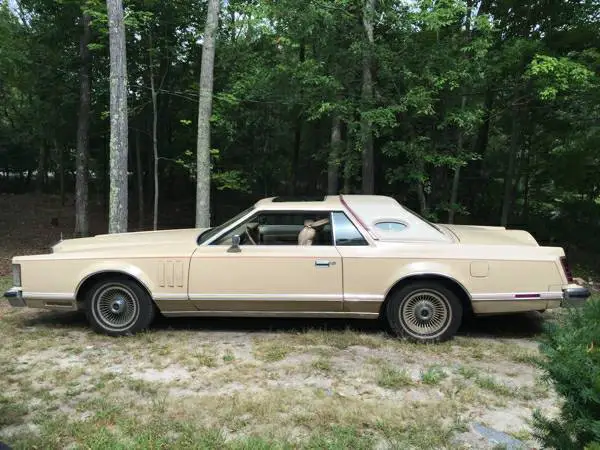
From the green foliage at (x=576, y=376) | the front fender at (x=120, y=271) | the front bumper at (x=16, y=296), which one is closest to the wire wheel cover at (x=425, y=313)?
the front fender at (x=120, y=271)

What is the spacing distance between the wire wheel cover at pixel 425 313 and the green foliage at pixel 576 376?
298 centimetres

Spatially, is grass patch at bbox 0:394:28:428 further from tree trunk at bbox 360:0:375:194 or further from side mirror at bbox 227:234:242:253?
tree trunk at bbox 360:0:375:194

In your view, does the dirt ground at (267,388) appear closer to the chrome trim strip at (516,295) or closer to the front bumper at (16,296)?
the front bumper at (16,296)

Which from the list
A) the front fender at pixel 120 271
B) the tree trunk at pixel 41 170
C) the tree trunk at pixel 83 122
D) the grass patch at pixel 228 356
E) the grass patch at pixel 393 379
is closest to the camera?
the grass patch at pixel 393 379

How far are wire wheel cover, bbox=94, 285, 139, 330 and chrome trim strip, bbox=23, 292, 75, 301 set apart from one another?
0.27 meters

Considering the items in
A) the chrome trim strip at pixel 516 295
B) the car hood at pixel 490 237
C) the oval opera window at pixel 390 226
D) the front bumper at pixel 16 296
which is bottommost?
the front bumper at pixel 16 296

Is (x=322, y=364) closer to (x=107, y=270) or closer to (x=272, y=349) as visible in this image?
(x=272, y=349)

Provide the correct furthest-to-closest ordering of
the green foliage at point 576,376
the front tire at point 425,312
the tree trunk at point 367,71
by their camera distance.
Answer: the tree trunk at point 367,71, the front tire at point 425,312, the green foliage at point 576,376

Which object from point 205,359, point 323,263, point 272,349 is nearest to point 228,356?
point 205,359

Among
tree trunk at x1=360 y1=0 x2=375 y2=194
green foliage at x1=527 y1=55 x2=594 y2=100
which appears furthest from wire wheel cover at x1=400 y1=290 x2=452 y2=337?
green foliage at x1=527 y1=55 x2=594 y2=100

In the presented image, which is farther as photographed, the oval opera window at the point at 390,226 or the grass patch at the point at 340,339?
the oval opera window at the point at 390,226

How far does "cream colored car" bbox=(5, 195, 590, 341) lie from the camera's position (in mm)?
5289

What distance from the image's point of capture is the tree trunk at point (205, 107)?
9953mm

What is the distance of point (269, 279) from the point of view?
540cm
